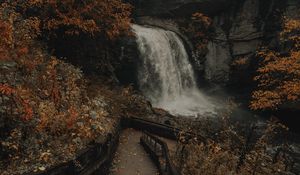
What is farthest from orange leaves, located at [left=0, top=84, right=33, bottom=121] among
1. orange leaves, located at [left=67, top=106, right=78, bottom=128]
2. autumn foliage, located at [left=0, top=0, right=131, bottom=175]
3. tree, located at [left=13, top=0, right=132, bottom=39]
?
tree, located at [left=13, top=0, right=132, bottom=39]

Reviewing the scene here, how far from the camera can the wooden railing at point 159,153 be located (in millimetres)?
12141

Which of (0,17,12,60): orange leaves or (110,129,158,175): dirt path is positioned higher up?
(0,17,12,60): orange leaves

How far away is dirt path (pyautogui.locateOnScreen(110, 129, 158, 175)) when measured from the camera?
13781 mm

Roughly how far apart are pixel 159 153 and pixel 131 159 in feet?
4.62

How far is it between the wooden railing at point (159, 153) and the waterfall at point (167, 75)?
9082 mm

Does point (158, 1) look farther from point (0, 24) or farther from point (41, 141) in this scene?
point (41, 141)

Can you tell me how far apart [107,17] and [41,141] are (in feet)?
37.7

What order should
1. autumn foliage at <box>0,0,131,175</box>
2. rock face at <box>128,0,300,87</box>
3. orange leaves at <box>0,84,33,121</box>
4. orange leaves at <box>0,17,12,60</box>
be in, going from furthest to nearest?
1. rock face at <box>128,0,300,87</box>
2. orange leaves at <box>0,17,12,60</box>
3. orange leaves at <box>0,84,33,121</box>
4. autumn foliage at <box>0,0,131,175</box>

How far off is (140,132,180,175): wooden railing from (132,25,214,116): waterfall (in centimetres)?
908

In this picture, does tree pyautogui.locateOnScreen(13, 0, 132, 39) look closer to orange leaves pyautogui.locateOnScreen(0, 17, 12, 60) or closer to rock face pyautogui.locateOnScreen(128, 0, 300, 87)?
orange leaves pyautogui.locateOnScreen(0, 17, 12, 60)

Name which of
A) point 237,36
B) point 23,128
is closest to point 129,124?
point 23,128

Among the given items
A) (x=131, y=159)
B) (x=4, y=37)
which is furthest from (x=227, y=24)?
(x=4, y=37)

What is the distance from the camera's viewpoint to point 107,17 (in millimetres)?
20812

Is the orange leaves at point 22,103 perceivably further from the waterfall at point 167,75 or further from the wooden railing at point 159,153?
the waterfall at point 167,75
